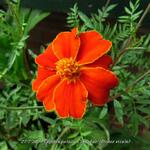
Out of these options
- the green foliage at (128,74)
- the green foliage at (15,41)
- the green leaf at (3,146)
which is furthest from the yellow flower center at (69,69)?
the green leaf at (3,146)

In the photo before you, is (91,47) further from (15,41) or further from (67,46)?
(15,41)

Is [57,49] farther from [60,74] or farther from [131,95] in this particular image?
[131,95]

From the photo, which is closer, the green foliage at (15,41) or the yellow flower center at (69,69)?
the yellow flower center at (69,69)

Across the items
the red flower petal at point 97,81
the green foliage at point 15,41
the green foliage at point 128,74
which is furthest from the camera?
the green foliage at point 15,41

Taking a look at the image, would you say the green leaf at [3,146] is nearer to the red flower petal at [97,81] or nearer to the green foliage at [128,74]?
the green foliage at [128,74]

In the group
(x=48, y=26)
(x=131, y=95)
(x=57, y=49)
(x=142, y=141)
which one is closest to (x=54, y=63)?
(x=57, y=49)

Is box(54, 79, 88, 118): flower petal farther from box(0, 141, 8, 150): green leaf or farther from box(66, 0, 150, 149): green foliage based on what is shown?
box(0, 141, 8, 150): green leaf

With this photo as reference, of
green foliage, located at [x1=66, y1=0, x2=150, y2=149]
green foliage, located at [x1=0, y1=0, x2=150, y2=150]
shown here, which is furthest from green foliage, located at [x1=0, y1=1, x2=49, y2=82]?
green foliage, located at [x1=66, y1=0, x2=150, y2=149]
